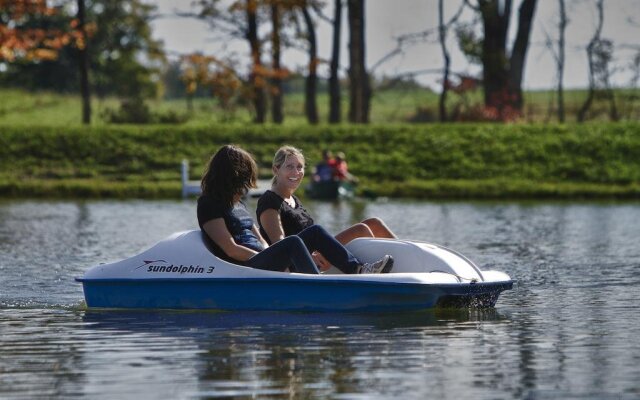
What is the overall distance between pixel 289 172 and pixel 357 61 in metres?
32.7

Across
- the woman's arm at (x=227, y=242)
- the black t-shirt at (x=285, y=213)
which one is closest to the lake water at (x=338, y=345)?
the woman's arm at (x=227, y=242)

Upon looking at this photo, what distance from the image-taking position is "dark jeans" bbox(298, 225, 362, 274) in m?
12.5

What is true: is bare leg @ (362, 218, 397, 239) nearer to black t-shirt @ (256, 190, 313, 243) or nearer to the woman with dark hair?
black t-shirt @ (256, 190, 313, 243)

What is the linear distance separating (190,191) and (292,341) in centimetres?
2419

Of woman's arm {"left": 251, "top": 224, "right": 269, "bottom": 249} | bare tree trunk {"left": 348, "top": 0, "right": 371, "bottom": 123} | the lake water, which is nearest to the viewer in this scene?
the lake water

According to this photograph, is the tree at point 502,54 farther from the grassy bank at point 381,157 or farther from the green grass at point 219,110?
the grassy bank at point 381,157

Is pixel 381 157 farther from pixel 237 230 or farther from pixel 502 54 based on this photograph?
pixel 237 230

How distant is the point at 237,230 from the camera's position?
1263 centimetres

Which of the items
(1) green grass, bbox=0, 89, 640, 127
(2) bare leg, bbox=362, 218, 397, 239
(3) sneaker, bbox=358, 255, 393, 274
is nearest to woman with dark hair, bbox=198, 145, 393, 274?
(3) sneaker, bbox=358, 255, 393, 274

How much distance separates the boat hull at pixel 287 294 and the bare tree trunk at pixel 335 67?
32845mm

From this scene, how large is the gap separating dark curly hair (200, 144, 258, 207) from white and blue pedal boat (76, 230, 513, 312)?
472mm

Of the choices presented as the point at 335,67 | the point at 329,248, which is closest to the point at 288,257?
the point at 329,248

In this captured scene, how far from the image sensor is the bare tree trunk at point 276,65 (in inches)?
1802

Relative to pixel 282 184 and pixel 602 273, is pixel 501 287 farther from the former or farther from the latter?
pixel 602 273
